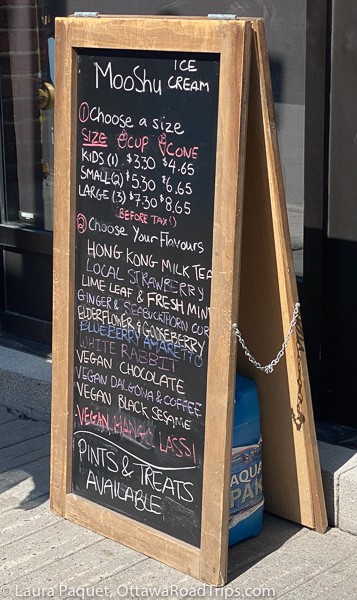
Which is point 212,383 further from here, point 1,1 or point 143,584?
point 1,1

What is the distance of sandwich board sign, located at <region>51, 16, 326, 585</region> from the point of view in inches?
138

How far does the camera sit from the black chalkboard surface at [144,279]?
3.57 m

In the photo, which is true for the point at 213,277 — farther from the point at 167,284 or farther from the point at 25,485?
the point at 25,485

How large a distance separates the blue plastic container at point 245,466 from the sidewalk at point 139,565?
99 millimetres

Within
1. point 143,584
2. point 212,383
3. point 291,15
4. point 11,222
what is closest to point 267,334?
point 212,383

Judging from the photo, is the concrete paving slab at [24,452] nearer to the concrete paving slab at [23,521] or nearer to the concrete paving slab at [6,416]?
the concrete paving slab at [6,416]

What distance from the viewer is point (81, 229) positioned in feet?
13.1

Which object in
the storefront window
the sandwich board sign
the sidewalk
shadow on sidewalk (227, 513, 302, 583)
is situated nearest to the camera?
the sandwich board sign

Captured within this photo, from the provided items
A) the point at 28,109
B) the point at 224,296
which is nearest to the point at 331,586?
the point at 224,296

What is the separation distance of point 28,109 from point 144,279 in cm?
240

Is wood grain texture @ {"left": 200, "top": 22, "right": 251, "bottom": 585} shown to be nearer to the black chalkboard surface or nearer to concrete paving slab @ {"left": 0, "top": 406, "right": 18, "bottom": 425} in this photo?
the black chalkboard surface

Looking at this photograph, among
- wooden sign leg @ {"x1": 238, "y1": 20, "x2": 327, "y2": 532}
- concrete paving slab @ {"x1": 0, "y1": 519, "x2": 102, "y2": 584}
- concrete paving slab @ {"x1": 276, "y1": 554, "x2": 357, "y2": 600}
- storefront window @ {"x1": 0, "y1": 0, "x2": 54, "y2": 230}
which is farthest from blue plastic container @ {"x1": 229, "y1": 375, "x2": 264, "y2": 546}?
storefront window @ {"x1": 0, "y1": 0, "x2": 54, "y2": 230}

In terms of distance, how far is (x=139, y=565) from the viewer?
383cm

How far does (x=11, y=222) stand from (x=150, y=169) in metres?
2.54
